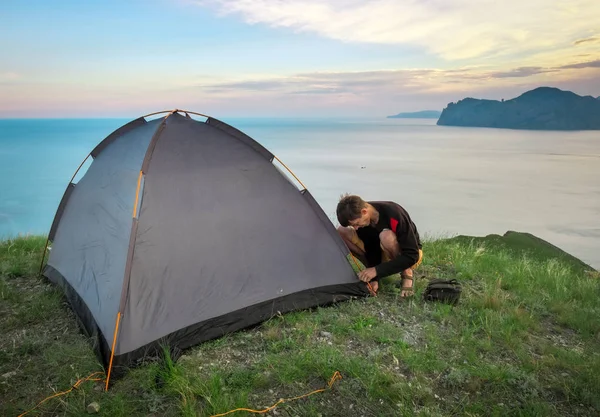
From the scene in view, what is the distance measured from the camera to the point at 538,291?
5672 millimetres

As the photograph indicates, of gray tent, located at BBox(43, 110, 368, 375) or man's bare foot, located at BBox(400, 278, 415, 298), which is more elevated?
gray tent, located at BBox(43, 110, 368, 375)

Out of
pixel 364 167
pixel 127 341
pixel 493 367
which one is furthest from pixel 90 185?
pixel 364 167

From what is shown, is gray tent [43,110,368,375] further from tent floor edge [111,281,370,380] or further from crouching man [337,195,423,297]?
crouching man [337,195,423,297]

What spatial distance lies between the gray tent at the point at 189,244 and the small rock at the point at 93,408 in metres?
0.32

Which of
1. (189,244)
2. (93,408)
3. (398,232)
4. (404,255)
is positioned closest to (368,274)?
(404,255)

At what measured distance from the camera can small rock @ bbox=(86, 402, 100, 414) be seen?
10.4 ft

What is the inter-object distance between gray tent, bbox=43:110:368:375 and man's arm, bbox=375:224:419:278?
15.6 inches

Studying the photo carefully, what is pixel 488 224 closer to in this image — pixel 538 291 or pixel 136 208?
pixel 538 291

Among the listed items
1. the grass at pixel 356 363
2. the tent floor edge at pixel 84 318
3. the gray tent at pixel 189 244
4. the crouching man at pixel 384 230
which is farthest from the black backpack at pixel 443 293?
the tent floor edge at pixel 84 318

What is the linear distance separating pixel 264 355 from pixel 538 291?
12.8ft

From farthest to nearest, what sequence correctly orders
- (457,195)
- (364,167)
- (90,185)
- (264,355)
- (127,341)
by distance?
(364,167) < (457,195) < (90,185) < (264,355) < (127,341)

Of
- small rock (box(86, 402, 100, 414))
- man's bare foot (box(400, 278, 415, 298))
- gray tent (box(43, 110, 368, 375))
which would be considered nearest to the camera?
small rock (box(86, 402, 100, 414))

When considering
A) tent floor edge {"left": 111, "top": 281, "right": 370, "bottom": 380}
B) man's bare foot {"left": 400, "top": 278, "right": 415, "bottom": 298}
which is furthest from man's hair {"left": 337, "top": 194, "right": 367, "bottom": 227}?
man's bare foot {"left": 400, "top": 278, "right": 415, "bottom": 298}

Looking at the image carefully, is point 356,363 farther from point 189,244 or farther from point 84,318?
point 84,318
